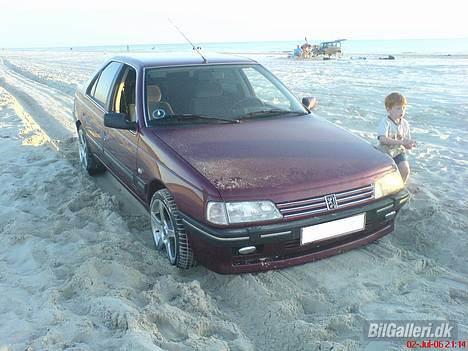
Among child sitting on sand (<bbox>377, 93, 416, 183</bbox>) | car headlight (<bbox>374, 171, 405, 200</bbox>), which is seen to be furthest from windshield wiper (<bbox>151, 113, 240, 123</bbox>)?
child sitting on sand (<bbox>377, 93, 416, 183</bbox>)

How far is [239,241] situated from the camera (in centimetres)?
272

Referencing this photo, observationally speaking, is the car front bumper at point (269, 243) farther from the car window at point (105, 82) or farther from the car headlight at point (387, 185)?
the car window at point (105, 82)

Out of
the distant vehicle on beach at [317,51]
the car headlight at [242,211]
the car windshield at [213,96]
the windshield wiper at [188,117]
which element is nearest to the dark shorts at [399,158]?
the car windshield at [213,96]

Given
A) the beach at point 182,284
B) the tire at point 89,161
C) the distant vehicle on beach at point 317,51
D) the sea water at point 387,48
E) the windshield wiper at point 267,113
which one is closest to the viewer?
the beach at point 182,284

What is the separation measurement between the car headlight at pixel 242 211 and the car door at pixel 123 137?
1315 millimetres

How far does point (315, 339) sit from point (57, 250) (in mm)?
2149

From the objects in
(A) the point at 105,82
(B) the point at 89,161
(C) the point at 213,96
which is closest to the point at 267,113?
(C) the point at 213,96

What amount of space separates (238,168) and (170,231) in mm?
749

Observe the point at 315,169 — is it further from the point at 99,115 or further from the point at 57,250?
the point at 99,115

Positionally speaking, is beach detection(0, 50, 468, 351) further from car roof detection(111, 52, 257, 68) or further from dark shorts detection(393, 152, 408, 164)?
car roof detection(111, 52, 257, 68)

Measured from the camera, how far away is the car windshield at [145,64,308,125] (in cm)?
379

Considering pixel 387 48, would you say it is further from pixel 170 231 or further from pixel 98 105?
pixel 170 231

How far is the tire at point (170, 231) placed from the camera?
3080mm

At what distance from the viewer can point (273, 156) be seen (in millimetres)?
3145
